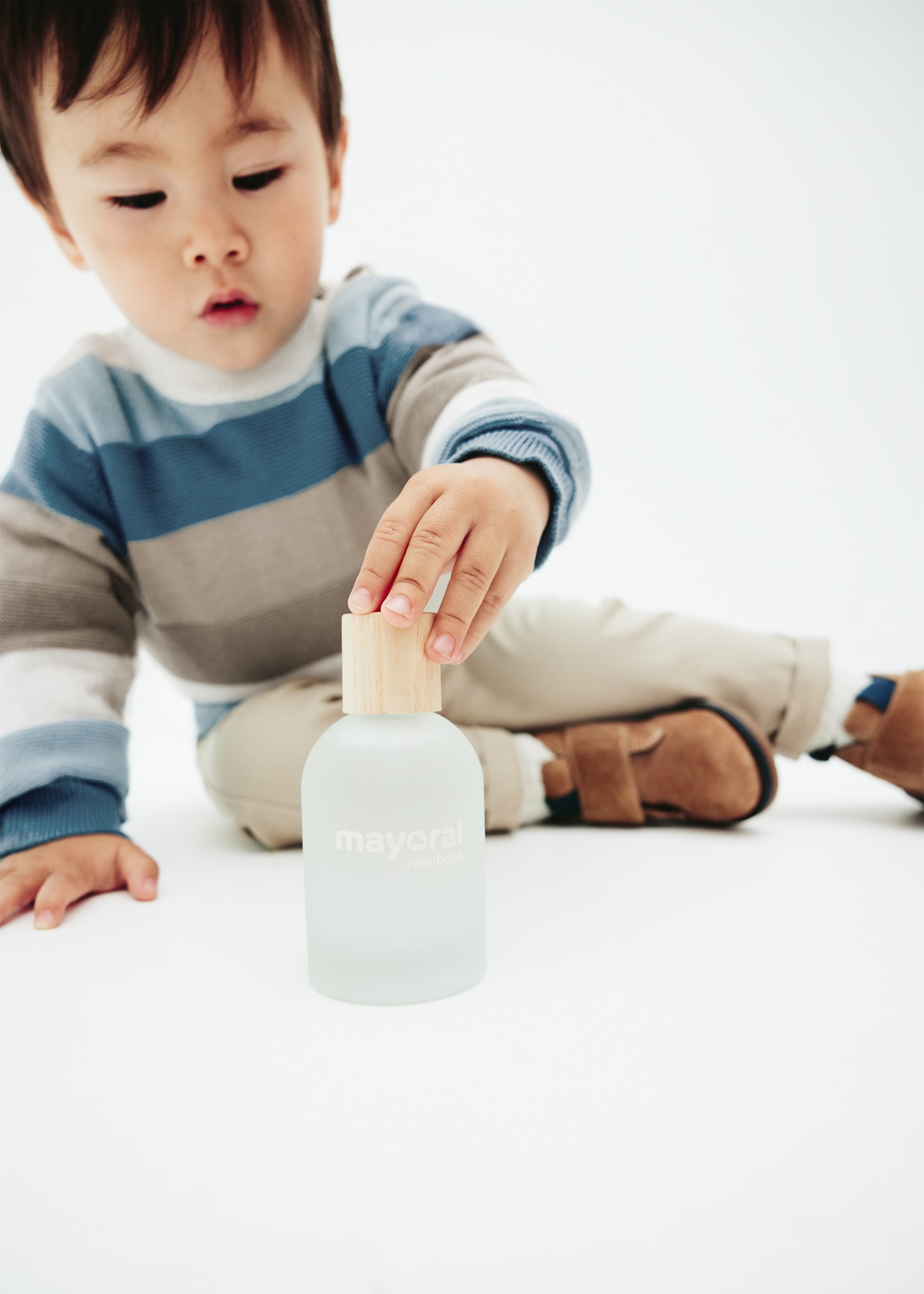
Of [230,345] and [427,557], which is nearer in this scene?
[427,557]

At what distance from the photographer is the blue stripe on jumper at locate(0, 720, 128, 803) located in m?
0.77

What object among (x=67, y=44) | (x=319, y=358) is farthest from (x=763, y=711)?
(x=67, y=44)

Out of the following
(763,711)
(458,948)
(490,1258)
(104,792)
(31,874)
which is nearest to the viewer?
(490,1258)

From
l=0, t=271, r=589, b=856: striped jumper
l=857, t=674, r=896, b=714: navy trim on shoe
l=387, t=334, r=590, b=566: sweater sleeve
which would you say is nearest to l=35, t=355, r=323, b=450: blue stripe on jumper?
l=0, t=271, r=589, b=856: striped jumper

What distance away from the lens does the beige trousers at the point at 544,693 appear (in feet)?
2.87

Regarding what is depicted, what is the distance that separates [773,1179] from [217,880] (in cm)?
52

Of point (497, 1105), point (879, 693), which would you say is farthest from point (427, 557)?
point (879, 693)

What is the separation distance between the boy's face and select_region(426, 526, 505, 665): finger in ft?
1.25

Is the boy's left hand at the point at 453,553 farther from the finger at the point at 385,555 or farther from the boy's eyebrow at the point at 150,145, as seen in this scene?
the boy's eyebrow at the point at 150,145

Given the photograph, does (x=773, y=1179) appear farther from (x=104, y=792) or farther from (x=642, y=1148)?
(x=104, y=792)

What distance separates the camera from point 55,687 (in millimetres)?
834

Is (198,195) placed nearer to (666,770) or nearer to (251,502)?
(251,502)

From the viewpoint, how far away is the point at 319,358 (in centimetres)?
96

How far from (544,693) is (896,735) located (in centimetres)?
32
